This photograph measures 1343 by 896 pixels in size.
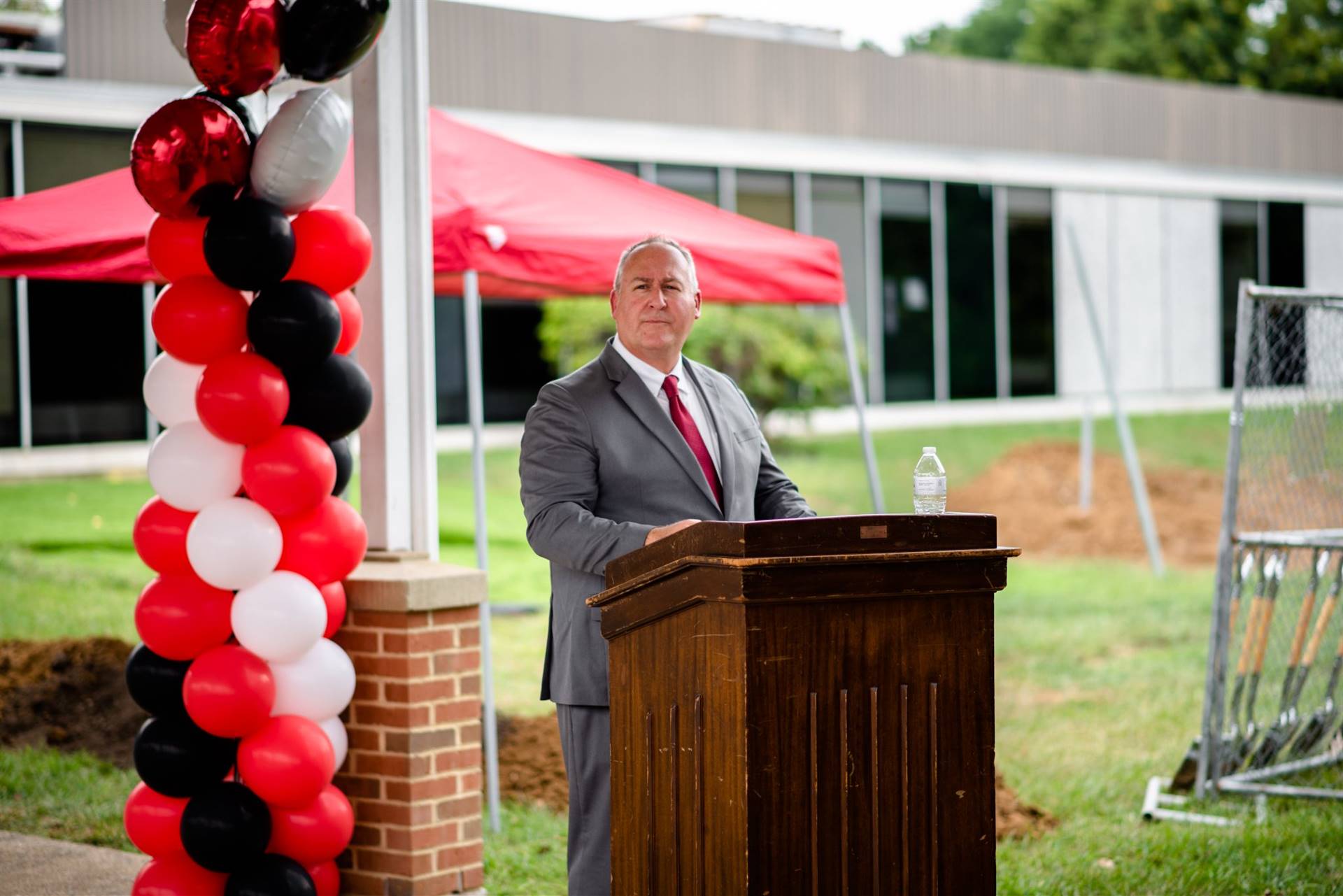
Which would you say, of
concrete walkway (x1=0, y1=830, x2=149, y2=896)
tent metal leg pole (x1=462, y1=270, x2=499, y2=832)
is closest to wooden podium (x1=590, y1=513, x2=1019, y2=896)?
concrete walkway (x1=0, y1=830, x2=149, y2=896)

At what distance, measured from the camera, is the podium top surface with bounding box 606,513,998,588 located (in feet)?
10.7

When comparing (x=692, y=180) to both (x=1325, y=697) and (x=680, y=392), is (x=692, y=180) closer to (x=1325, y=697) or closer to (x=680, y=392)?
(x=1325, y=697)

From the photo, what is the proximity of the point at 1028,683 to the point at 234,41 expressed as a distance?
23.2 feet

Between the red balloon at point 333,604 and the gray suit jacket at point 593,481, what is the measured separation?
1.45m

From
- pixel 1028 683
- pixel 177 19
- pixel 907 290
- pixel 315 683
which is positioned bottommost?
pixel 1028 683

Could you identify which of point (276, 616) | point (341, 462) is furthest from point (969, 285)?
point (276, 616)

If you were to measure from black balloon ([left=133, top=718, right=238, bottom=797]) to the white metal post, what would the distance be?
1.04 metres

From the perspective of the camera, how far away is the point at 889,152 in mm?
24391

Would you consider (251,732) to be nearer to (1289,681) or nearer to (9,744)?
(9,744)

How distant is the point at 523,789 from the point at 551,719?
1064 mm

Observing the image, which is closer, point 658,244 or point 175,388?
point 658,244

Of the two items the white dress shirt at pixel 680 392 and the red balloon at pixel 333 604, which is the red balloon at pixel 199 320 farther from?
the white dress shirt at pixel 680 392

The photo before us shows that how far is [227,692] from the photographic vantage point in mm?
5180

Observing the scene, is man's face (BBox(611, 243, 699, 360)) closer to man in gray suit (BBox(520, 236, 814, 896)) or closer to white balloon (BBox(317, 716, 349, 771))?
man in gray suit (BBox(520, 236, 814, 896))
